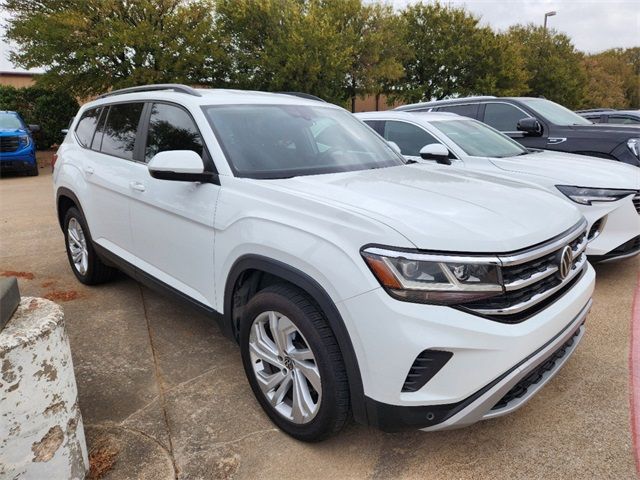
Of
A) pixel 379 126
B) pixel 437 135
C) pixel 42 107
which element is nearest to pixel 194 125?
pixel 437 135

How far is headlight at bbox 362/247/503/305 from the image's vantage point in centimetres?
191

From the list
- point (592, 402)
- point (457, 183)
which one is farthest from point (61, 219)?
point (592, 402)

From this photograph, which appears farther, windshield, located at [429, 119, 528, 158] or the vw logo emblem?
windshield, located at [429, 119, 528, 158]

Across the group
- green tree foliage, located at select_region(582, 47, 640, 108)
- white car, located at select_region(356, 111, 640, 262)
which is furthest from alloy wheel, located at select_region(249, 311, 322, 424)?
green tree foliage, located at select_region(582, 47, 640, 108)

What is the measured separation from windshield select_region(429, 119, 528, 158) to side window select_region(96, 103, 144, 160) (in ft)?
10.8

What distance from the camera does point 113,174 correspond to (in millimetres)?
3756

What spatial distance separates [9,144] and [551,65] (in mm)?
29118

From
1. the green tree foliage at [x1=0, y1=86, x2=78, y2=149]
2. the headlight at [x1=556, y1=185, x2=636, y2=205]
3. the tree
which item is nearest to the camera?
the headlight at [x1=556, y1=185, x2=636, y2=205]

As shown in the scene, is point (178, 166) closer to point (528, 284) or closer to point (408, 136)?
point (528, 284)

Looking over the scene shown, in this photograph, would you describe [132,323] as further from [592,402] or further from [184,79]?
[184,79]

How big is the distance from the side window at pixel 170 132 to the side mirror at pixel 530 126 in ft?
16.3

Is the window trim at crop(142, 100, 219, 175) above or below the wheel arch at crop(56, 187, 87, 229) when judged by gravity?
above

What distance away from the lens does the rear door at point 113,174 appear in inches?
144

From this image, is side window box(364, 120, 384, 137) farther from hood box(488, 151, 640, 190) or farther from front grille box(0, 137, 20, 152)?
front grille box(0, 137, 20, 152)
